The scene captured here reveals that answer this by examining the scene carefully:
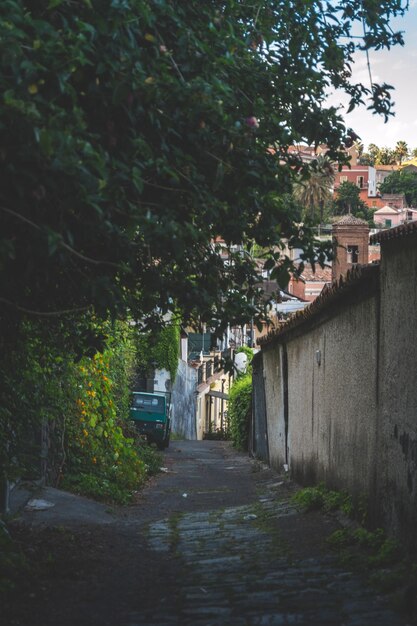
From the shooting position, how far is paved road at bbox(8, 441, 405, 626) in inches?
266

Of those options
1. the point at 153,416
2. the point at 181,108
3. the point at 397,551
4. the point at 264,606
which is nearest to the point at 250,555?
the point at 397,551

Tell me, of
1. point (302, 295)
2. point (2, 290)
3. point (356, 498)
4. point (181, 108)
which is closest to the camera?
point (181, 108)

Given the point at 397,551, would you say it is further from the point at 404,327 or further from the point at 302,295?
Answer: the point at 302,295

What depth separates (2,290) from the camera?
25.4ft

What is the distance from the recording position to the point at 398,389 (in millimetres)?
8641

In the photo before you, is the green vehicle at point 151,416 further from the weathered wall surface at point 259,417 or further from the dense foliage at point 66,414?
the dense foliage at point 66,414

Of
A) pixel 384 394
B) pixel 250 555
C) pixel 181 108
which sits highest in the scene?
pixel 181 108

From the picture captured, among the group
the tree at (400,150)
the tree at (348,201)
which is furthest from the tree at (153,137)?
the tree at (400,150)

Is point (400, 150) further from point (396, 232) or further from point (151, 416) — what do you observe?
point (396, 232)

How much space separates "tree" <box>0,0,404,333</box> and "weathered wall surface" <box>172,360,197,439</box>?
1257 inches

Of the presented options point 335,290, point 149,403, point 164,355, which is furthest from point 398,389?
point 164,355

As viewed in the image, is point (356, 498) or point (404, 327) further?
point (356, 498)

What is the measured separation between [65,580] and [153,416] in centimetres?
2243

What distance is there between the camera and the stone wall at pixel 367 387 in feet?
27.2
